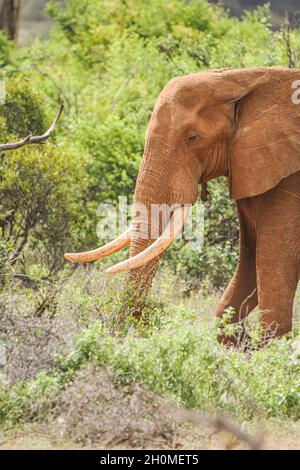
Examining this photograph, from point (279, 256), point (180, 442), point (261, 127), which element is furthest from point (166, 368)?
point (261, 127)

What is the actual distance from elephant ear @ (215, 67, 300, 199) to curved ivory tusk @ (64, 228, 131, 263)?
108cm

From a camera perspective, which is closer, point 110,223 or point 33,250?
point 33,250

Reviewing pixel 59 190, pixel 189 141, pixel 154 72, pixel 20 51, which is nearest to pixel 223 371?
pixel 189 141

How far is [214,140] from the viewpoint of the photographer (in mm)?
10273

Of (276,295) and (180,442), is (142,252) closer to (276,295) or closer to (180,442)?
(276,295)

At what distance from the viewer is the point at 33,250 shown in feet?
48.4

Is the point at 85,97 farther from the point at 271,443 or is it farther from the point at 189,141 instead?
the point at 271,443

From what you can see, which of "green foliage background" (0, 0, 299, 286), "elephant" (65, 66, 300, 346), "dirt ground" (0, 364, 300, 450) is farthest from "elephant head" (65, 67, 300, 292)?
"dirt ground" (0, 364, 300, 450)

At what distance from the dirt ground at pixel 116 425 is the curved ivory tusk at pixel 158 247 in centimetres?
181

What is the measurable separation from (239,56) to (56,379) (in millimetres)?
10120

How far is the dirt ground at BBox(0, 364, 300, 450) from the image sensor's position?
7.30 metres

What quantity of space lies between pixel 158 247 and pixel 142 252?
0.14 metres

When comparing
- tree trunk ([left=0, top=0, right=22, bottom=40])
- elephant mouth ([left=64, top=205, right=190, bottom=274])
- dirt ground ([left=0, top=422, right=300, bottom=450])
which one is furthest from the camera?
tree trunk ([left=0, top=0, right=22, bottom=40])

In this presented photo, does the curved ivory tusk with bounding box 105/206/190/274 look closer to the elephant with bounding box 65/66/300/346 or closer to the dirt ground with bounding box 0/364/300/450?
the elephant with bounding box 65/66/300/346
